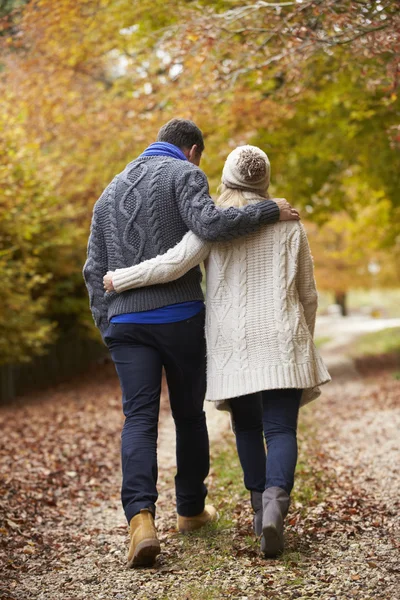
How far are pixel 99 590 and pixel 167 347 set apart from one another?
1.14 m

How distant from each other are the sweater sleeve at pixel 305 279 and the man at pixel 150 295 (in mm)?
166

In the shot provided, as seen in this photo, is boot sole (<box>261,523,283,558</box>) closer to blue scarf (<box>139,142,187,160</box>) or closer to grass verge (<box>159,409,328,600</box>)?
grass verge (<box>159,409,328,600</box>)

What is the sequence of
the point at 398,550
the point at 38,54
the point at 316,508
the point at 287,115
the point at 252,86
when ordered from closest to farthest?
the point at 398,550 < the point at 316,508 < the point at 252,86 < the point at 287,115 < the point at 38,54

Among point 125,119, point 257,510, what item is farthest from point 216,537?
point 125,119

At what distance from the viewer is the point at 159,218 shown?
3.75m

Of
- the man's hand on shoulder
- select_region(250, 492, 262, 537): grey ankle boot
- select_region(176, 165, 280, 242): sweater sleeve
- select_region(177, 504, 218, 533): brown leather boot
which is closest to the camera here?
select_region(176, 165, 280, 242): sweater sleeve

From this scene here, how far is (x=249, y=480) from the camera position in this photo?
3.94 m

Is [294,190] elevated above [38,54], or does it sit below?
below

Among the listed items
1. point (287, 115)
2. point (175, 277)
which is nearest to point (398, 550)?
point (175, 277)

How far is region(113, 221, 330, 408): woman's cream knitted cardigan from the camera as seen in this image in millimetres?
3662

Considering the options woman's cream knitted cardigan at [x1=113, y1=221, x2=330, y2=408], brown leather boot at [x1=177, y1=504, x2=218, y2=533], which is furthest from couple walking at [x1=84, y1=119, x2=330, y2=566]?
brown leather boot at [x1=177, y1=504, x2=218, y2=533]

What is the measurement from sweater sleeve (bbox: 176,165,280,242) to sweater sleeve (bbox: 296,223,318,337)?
0.21 metres

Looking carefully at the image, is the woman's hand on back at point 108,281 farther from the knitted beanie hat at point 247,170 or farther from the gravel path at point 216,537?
the gravel path at point 216,537

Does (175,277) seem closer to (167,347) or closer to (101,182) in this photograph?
(167,347)
